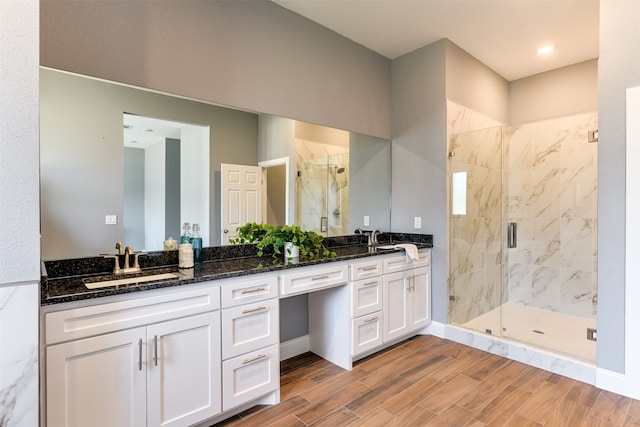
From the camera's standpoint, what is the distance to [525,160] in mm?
3975

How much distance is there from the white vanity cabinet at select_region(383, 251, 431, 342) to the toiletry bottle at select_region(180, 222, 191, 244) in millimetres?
1533

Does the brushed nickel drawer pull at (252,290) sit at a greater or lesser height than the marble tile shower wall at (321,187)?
lesser

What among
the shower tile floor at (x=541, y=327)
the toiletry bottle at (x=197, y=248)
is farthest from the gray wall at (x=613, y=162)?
the toiletry bottle at (x=197, y=248)

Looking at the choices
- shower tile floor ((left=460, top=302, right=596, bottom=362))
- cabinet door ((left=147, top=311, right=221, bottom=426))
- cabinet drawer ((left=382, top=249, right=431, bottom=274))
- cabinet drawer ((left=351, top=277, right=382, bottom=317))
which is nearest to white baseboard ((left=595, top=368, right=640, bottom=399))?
shower tile floor ((left=460, top=302, right=596, bottom=362))

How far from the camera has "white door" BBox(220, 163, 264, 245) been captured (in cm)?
244

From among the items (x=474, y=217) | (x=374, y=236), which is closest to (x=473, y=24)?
(x=474, y=217)

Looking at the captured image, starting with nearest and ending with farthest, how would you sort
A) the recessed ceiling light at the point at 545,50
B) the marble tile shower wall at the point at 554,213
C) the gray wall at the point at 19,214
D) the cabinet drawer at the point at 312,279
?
the gray wall at the point at 19,214
the cabinet drawer at the point at 312,279
the recessed ceiling light at the point at 545,50
the marble tile shower wall at the point at 554,213

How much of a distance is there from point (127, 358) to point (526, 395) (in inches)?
93.9

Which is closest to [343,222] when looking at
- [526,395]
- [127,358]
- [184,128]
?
[184,128]

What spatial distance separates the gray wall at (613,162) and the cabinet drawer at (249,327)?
2211mm

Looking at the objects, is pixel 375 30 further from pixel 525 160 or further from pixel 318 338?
pixel 318 338

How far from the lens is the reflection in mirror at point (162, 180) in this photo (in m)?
2.00

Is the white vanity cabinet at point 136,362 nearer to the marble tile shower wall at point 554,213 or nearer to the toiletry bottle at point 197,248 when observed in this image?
the toiletry bottle at point 197,248

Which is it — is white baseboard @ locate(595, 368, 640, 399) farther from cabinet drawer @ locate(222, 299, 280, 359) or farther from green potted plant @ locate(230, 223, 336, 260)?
cabinet drawer @ locate(222, 299, 280, 359)
